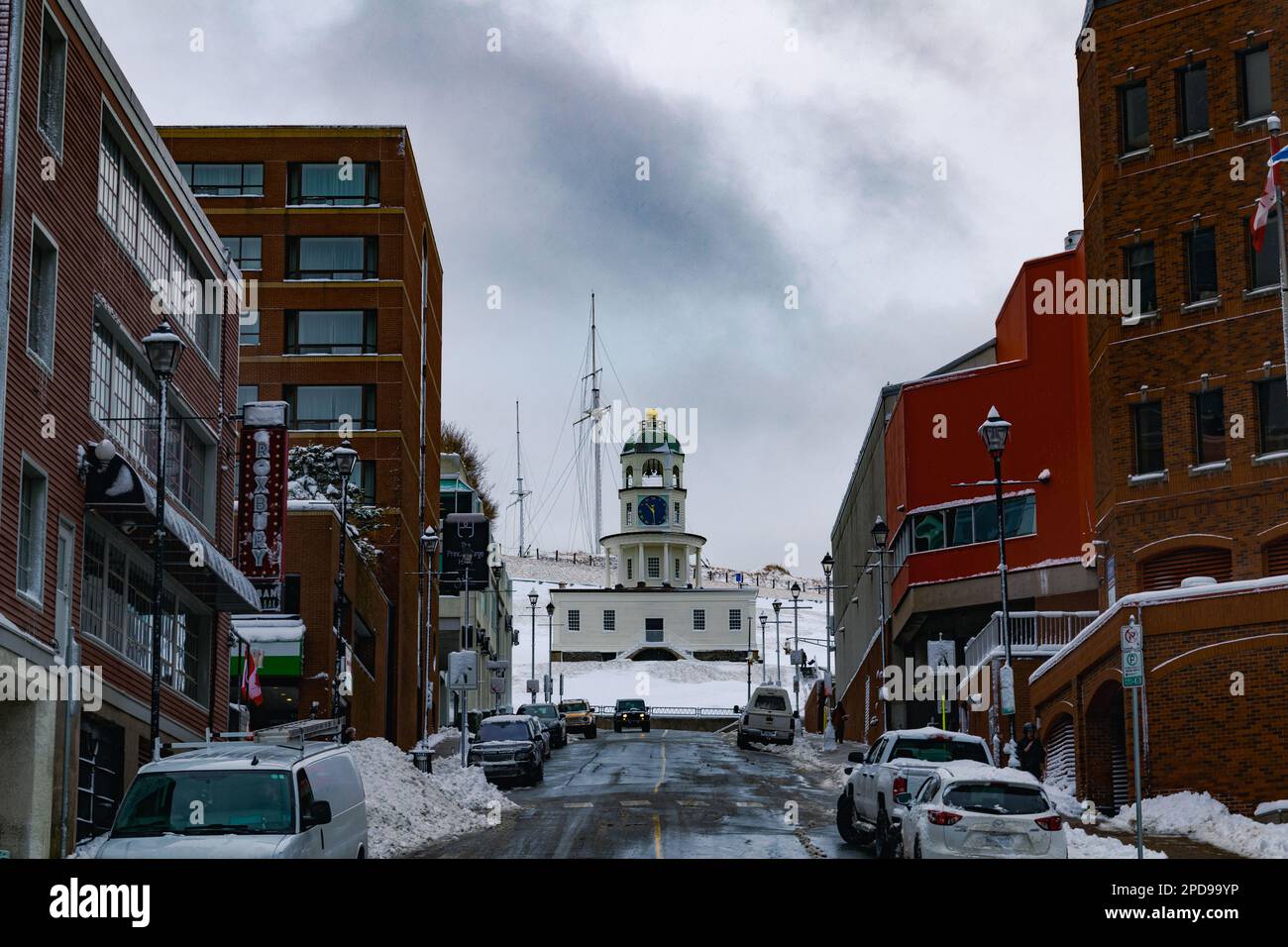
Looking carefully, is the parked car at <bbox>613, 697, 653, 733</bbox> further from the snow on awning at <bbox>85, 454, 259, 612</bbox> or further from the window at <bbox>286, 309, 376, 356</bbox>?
the snow on awning at <bbox>85, 454, 259, 612</bbox>

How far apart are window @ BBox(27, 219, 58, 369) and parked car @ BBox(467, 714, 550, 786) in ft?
67.7

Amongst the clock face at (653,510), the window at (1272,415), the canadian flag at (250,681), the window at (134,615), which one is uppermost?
the clock face at (653,510)

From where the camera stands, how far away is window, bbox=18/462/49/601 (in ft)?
82.6

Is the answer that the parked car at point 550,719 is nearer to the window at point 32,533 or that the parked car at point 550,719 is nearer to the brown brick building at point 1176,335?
the brown brick building at point 1176,335

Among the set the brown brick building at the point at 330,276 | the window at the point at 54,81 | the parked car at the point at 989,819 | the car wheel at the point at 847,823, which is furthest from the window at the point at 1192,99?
the brown brick building at the point at 330,276

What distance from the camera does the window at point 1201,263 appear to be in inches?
1524

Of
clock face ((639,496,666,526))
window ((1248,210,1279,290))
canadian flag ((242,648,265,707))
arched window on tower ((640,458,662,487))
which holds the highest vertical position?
arched window on tower ((640,458,662,487))

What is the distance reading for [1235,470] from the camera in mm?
37781

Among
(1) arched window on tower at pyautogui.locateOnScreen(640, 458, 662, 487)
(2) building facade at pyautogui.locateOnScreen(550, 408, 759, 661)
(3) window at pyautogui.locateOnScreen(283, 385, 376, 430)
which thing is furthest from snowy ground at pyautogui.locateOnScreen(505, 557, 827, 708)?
(3) window at pyautogui.locateOnScreen(283, 385, 376, 430)

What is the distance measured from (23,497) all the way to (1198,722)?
2037cm

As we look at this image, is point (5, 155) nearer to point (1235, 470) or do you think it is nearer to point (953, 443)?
point (1235, 470)

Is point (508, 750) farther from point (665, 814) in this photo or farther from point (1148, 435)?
point (1148, 435)

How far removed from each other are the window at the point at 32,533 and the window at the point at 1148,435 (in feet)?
84.0
